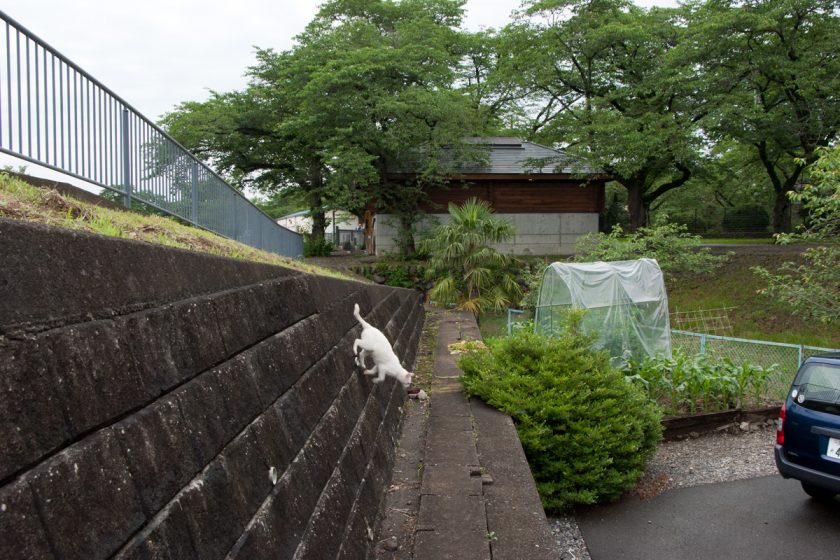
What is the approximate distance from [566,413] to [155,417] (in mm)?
4853

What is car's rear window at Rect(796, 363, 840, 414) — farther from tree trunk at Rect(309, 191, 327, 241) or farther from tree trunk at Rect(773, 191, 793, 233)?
tree trunk at Rect(309, 191, 327, 241)

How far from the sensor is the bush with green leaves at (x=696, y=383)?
921cm

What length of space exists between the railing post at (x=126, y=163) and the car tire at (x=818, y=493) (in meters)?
7.65

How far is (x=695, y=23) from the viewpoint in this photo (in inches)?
845

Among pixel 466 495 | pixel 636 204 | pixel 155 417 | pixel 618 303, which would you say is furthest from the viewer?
pixel 636 204

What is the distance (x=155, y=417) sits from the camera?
1.44 metres

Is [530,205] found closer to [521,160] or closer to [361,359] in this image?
[521,160]

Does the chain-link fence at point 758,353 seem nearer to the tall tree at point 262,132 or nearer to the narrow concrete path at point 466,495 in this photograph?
the narrow concrete path at point 466,495

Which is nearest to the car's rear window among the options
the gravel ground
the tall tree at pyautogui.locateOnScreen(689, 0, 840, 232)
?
the gravel ground

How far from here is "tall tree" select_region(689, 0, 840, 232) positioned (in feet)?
61.4

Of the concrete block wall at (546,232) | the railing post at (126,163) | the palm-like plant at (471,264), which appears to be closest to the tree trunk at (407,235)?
the concrete block wall at (546,232)

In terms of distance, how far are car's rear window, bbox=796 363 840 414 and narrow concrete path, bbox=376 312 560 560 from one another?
3291 millimetres

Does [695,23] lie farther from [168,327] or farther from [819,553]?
[168,327]

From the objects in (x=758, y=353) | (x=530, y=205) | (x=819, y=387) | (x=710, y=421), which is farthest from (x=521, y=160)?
(x=819, y=387)
